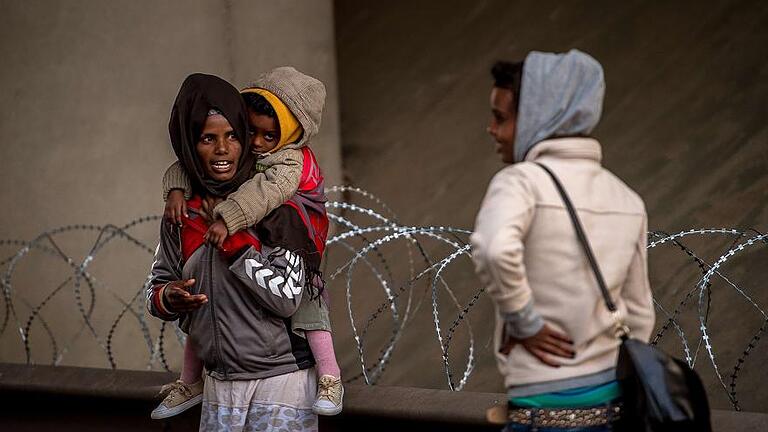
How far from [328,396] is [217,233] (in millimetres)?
589

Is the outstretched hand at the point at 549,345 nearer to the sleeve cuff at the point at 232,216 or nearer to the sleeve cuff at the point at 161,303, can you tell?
the sleeve cuff at the point at 232,216

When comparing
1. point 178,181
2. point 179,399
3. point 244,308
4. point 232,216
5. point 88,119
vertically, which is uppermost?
point 88,119

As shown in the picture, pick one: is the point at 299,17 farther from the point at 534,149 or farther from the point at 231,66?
the point at 534,149

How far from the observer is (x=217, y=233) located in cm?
366

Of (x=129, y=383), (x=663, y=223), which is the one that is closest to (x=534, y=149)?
(x=129, y=383)

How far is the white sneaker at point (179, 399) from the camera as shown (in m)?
4.08

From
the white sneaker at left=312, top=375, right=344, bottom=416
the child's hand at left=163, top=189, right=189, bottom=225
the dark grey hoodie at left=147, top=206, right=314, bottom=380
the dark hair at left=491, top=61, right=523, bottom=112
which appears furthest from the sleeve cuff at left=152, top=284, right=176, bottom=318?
the dark hair at left=491, top=61, right=523, bottom=112

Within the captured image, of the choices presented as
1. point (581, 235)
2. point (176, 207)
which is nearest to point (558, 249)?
point (581, 235)

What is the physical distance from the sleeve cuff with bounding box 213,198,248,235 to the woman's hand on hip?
0.65 ft

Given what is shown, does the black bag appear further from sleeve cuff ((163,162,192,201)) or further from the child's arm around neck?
sleeve cuff ((163,162,192,201))

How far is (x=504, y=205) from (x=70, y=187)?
5478 millimetres

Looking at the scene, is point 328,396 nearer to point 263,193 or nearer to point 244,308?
point 244,308

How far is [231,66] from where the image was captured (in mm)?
9570

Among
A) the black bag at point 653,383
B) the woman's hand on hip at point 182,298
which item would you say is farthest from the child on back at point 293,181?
the black bag at point 653,383
